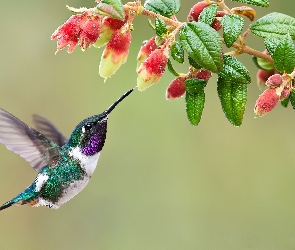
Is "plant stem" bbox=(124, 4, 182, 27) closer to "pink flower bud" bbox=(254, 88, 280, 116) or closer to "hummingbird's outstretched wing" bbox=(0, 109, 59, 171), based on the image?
"pink flower bud" bbox=(254, 88, 280, 116)

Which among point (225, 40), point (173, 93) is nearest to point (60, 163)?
point (173, 93)

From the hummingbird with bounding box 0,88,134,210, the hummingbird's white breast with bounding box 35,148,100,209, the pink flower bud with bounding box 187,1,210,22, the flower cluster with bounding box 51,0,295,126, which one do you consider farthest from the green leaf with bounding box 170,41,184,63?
the hummingbird's white breast with bounding box 35,148,100,209

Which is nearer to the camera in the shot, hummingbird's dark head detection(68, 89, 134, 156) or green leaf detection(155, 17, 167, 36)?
green leaf detection(155, 17, 167, 36)

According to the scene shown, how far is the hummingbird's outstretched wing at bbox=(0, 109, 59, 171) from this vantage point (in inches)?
51.2

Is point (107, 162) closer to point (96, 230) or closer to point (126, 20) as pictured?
point (96, 230)

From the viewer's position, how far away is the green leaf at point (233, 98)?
1153 mm

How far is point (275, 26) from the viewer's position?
1187 millimetres

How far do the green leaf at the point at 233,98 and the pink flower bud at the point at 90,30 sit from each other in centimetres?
28

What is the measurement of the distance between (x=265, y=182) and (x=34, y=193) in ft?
6.47

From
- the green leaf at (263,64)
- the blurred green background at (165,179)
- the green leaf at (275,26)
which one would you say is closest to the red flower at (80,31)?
the green leaf at (275,26)

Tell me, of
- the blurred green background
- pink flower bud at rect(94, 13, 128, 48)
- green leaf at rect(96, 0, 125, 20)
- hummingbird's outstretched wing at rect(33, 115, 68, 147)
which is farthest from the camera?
the blurred green background

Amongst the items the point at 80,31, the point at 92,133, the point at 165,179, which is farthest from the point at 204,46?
the point at 165,179

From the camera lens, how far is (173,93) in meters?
1.21

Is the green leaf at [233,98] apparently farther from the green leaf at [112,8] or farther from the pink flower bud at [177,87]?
the green leaf at [112,8]
